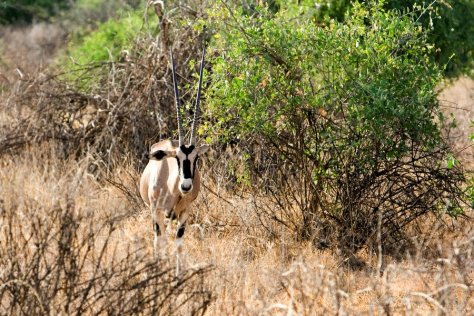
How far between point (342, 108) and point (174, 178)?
1.48 meters

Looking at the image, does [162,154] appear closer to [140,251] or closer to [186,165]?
[186,165]

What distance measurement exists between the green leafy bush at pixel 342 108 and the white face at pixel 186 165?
0.60 m

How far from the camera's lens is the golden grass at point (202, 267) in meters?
4.29

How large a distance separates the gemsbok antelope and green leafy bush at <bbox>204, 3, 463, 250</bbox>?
449mm

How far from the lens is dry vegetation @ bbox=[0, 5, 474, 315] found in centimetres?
430

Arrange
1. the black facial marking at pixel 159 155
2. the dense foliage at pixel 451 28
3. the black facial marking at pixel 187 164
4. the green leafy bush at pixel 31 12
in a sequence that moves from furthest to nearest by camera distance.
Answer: the green leafy bush at pixel 31 12 → the dense foliage at pixel 451 28 → the black facial marking at pixel 159 155 → the black facial marking at pixel 187 164

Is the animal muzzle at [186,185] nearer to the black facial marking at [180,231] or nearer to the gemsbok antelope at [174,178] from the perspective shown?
the gemsbok antelope at [174,178]

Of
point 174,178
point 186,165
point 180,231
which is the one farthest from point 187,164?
point 180,231

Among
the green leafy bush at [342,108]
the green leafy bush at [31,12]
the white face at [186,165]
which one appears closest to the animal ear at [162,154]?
the white face at [186,165]

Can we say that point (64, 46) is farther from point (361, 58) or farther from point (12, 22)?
point (361, 58)

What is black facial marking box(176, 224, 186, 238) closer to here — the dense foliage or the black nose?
the black nose

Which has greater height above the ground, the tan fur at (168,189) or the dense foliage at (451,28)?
the dense foliage at (451,28)

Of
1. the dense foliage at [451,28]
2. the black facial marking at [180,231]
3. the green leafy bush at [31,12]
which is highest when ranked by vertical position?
the green leafy bush at [31,12]

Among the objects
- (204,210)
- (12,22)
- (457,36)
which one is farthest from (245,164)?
(12,22)
